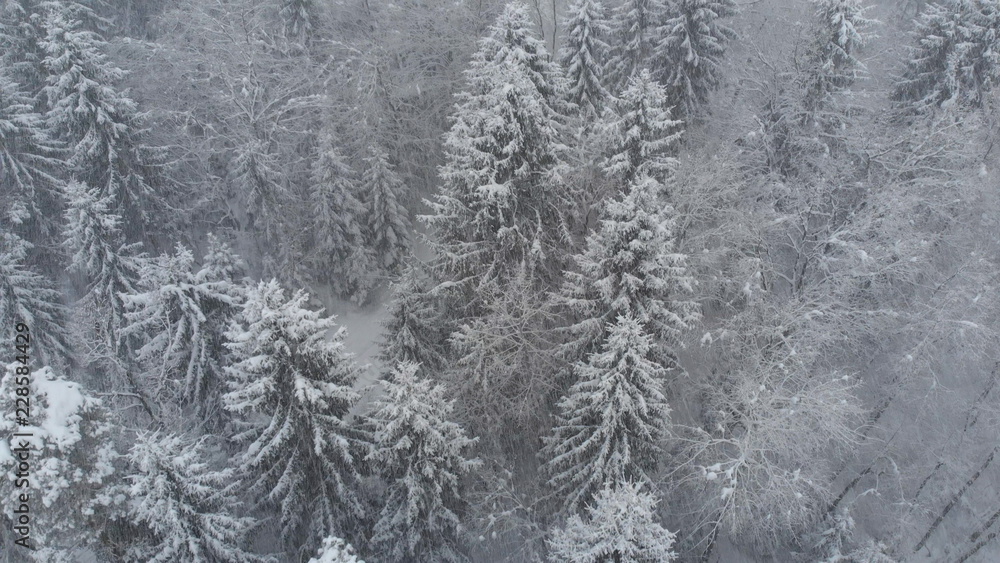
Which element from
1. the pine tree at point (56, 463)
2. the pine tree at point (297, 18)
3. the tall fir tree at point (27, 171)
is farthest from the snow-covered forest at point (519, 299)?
the pine tree at point (297, 18)

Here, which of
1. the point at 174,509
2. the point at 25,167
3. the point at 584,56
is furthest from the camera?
the point at 25,167

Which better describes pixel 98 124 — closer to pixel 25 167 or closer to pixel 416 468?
pixel 25 167

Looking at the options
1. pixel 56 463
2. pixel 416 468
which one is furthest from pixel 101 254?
pixel 416 468

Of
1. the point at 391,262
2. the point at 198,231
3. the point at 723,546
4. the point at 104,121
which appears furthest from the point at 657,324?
the point at 198,231

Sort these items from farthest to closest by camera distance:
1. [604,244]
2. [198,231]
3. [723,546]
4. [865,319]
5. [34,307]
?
[198,231], [34,307], [723,546], [865,319], [604,244]

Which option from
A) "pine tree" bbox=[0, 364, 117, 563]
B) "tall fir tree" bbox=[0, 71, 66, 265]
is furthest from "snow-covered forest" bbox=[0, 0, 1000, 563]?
"tall fir tree" bbox=[0, 71, 66, 265]

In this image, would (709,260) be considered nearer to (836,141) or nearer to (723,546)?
(836,141)
